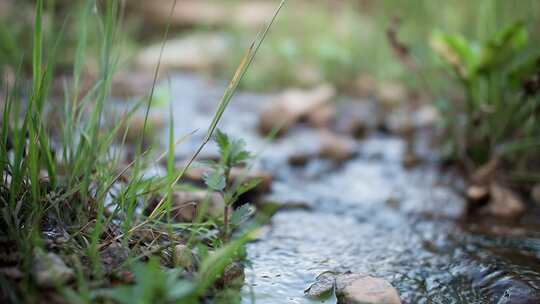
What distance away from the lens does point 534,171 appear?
1.88 m

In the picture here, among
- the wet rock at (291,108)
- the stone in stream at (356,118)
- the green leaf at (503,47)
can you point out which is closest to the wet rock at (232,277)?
the green leaf at (503,47)

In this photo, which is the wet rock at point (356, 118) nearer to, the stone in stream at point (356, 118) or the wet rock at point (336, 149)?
the stone in stream at point (356, 118)

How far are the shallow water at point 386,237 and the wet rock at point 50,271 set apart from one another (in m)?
0.29

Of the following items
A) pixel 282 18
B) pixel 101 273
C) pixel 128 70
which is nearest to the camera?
pixel 101 273

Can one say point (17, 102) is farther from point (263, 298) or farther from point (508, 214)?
point (508, 214)

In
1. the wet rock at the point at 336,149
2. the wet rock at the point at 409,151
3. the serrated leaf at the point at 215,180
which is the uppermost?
the serrated leaf at the point at 215,180

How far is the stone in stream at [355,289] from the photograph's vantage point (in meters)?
0.94

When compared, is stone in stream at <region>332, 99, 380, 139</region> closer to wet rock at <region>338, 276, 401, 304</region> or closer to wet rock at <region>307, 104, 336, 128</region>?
wet rock at <region>307, 104, 336, 128</region>

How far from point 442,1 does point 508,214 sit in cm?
120

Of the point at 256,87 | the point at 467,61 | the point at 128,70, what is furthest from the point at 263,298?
the point at 128,70

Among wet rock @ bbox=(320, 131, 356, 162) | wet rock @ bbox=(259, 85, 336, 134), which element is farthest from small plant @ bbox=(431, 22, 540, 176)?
wet rock @ bbox=(259, 85, 336, 134)

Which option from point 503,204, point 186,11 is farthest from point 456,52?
point 186,11

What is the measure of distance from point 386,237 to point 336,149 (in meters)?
0.90

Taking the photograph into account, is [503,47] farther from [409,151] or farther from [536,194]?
[409,151]
